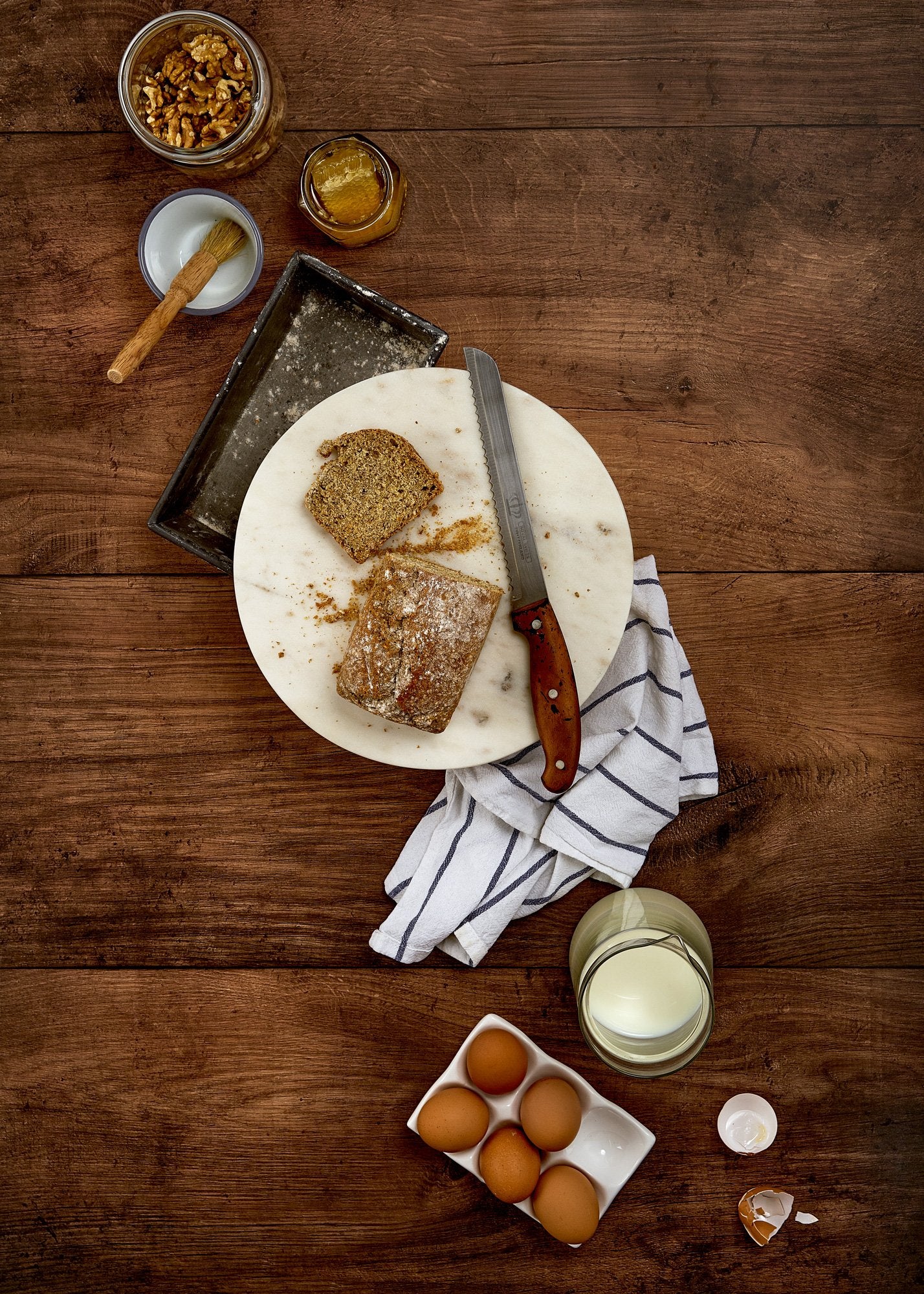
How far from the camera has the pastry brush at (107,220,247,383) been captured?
1.17 metres

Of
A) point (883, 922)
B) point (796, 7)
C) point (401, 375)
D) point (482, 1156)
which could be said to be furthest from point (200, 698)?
point (796, 7)

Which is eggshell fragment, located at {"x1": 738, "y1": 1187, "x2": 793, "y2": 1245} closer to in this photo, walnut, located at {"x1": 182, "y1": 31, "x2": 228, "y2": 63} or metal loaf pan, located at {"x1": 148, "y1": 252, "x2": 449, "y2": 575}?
metal loaf pan, located at {"x1": 148, "y1": 252, "x2": 449, "y2": 575}

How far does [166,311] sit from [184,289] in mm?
50

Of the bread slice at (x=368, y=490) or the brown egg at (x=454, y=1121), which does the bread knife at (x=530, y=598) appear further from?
the brown egg at (x=454, y=1121)

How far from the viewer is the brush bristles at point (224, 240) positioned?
1.26 metres

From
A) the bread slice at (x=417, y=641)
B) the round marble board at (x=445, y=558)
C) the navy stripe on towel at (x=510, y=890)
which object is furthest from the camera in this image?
the navy stripe on towel at (x=510, y=890)

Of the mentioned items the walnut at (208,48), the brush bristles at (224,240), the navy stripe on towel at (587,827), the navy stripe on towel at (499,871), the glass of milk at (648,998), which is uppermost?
the walnut at (208,48)

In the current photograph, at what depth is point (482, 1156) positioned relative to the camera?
4.03 ft

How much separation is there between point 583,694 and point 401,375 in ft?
1.79

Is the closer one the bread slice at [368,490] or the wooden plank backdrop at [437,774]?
the bread slice at [368,490]

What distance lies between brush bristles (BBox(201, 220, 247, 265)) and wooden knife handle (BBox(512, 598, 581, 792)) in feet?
2.44

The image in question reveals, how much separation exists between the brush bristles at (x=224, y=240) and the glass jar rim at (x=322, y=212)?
12 cm

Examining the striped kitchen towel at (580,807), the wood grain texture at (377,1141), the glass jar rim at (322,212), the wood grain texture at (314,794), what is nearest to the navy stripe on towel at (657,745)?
the striped kitchen towel at (580,807)

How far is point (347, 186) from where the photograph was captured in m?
1.25
